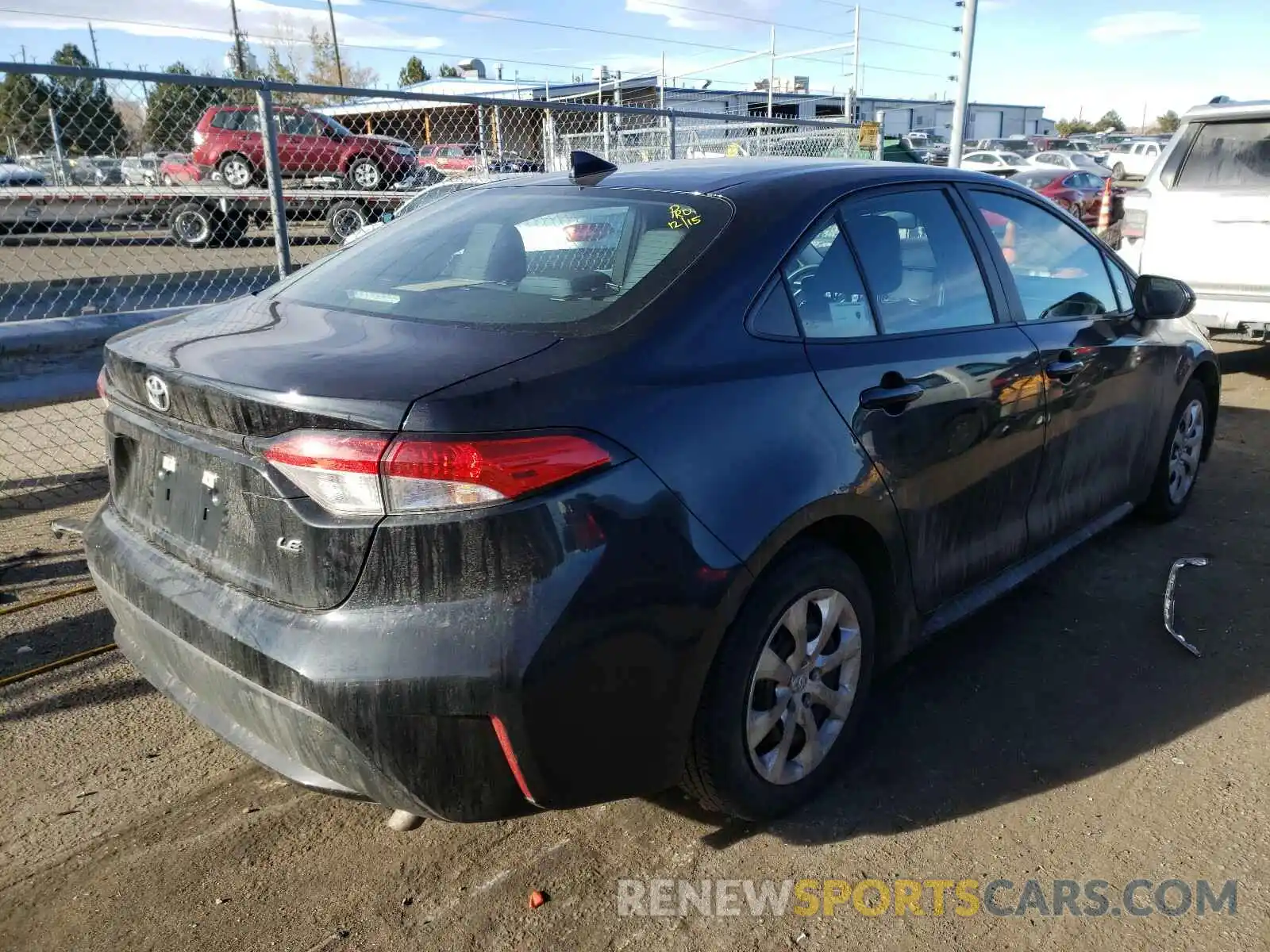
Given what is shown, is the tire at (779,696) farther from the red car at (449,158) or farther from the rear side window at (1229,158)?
the red car at (449,158)

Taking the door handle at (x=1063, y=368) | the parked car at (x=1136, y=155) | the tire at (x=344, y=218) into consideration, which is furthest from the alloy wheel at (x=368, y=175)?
the parked car at (x=1136, y=155)

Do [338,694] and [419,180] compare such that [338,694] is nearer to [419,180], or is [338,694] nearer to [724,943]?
[724,943]

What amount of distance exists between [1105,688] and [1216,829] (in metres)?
0.74

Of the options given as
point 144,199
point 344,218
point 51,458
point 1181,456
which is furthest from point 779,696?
point 344,218

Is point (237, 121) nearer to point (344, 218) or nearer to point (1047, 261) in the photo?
point (344, 218)

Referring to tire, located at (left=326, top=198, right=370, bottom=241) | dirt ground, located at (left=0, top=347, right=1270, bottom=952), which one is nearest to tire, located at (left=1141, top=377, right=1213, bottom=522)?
dirt ground, located at (left=0, top=347, right=1270, bottom=952)

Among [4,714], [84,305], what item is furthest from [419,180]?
[4,714]

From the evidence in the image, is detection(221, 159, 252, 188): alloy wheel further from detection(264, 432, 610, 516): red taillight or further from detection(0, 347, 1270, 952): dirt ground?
detection(264, 432, 610, 516): red taillight

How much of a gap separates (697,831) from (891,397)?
1305 millimetres

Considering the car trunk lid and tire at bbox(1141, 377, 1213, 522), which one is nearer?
the car trunk lid

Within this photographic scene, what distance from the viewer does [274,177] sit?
18.1ft

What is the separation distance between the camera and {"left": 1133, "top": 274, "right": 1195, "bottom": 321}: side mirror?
4.12 m

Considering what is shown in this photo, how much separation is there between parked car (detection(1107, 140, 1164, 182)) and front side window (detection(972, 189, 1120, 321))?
1313 inches

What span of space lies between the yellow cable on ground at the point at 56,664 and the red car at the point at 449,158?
12.5m
